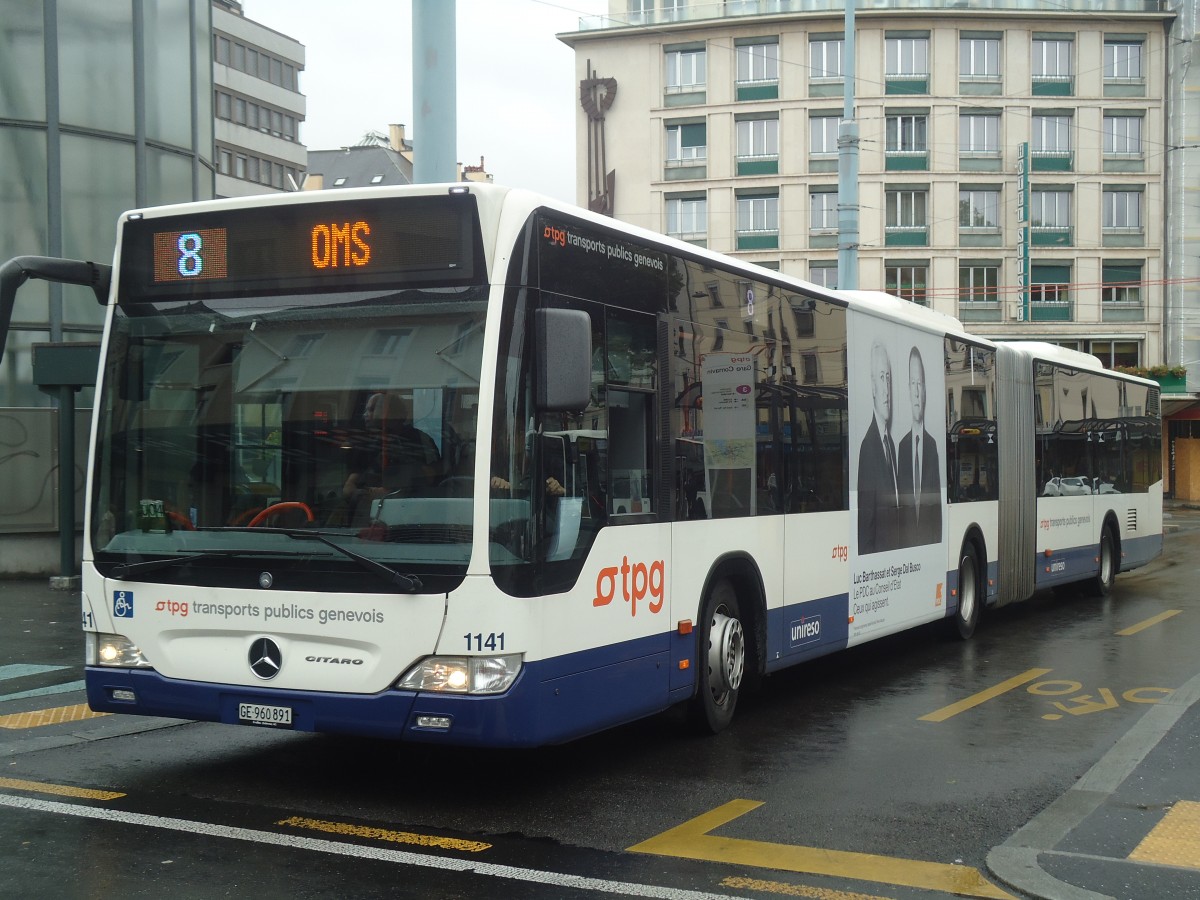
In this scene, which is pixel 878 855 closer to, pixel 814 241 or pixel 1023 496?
pixel 1023 496

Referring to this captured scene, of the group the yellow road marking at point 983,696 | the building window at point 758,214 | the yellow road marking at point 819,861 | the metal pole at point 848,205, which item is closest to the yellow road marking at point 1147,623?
the yellow road marking at point 983,696

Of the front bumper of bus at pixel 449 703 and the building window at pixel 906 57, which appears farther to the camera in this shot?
the building window at pixel 906 57

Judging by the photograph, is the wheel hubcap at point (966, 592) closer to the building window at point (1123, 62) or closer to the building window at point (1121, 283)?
the building window at point (1121, 283)

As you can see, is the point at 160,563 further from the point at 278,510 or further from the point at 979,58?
the point at 979,58

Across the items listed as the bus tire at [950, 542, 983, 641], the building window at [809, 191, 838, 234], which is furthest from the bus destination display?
the building window at [809, 191, 838, 234]

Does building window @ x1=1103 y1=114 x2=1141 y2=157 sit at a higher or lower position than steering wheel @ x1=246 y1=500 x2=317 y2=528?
higher

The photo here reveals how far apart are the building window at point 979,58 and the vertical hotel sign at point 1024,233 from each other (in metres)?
4.21

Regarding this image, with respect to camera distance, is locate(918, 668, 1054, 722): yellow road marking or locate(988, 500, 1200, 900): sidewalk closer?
locate(988, 500, 1200, 900): sidewalk

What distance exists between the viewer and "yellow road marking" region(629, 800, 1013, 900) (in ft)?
19.0

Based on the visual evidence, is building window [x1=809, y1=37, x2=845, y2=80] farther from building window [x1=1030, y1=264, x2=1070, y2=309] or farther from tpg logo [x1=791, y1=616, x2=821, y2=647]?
tpg logo [x1=791, y1=616, x2=821, y2=647]

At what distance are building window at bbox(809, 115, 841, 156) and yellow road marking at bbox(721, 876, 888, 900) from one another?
187 ft

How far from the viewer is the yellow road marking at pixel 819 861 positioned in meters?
5.79

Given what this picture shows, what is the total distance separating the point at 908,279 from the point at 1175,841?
55715mm

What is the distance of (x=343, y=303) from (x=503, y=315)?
85 centimetres
